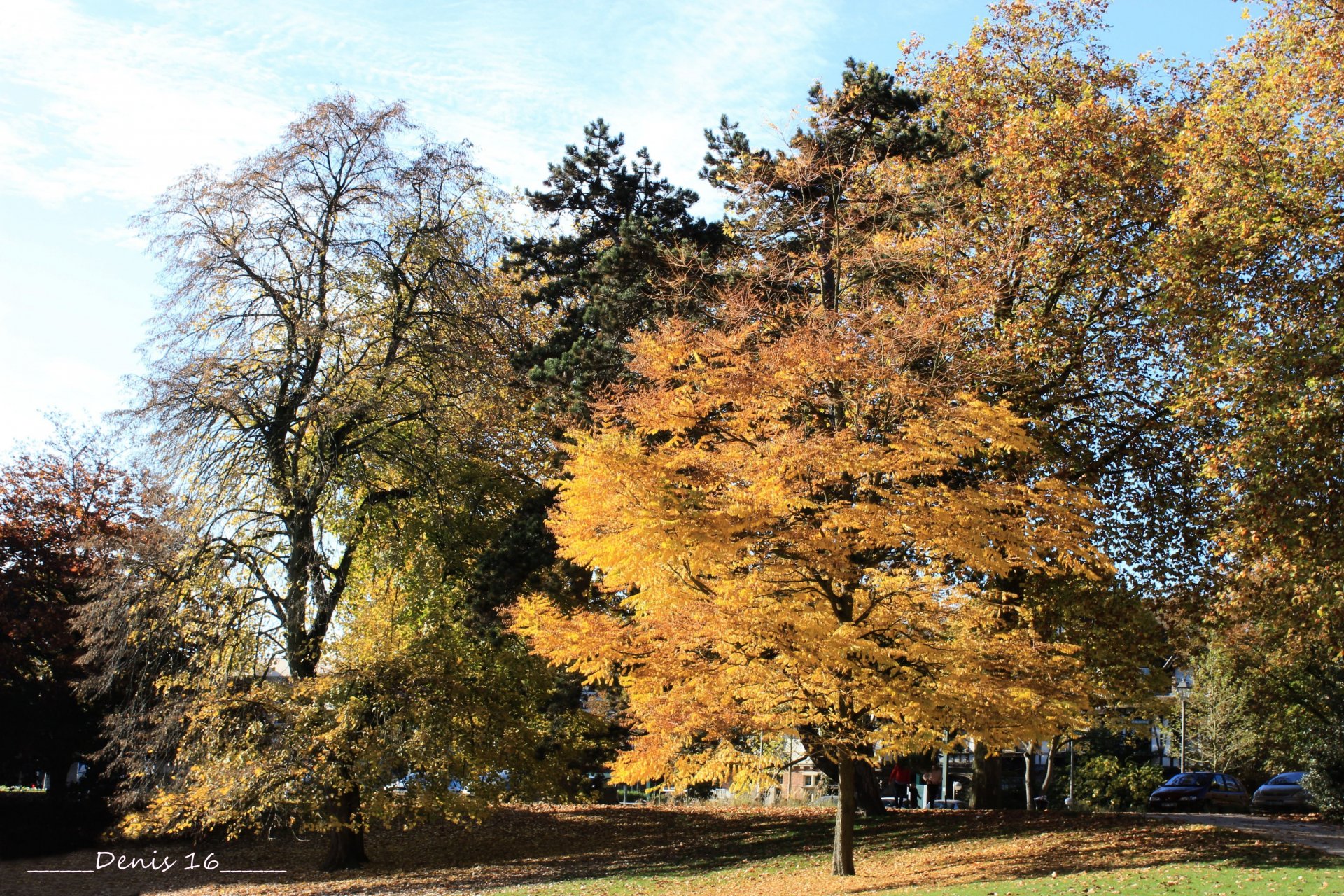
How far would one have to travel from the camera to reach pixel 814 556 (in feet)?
43.4

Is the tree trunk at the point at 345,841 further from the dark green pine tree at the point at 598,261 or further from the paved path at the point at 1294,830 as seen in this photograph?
the paved path at the point at 1294,830

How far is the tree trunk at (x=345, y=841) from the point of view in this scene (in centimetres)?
1936

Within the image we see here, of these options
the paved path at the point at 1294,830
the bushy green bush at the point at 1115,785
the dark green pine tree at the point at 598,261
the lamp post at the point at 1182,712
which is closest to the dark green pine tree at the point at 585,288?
the dark green pine tree at the point at 598,261

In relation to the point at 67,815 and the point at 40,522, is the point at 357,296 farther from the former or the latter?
the point at 67,815

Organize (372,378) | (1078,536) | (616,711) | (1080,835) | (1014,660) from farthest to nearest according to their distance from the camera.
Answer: (616,711) < (372,378) < (1080,835) < (1014,660) < (1078,536)

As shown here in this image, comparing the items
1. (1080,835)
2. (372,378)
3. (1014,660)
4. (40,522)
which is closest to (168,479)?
(372,378)

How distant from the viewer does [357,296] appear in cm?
2023

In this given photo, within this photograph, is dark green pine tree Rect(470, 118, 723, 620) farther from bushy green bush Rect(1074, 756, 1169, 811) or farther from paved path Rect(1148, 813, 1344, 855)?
bushy green bush Rect(1074, 756, 1169, 811)

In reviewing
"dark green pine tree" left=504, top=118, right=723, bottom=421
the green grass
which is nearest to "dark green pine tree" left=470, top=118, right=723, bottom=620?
"dark green pine tree" left=504, top=118, right=723, bottom=421

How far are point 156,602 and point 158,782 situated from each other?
3107 millimetres

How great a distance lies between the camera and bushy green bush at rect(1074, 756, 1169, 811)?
104ft

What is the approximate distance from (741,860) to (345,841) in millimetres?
8005

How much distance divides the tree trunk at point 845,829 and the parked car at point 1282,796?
20448 mm

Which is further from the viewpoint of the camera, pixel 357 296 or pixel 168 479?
pixel 357 296
